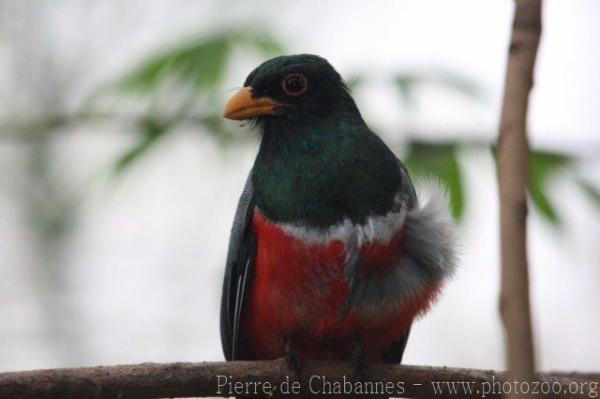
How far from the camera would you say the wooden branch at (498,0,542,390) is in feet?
4.48

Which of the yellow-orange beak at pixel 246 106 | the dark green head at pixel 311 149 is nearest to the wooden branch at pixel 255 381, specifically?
the dark green head at pixel 311 149

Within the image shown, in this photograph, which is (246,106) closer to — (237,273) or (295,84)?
(295,84)

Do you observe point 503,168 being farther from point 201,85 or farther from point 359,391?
point 201,85

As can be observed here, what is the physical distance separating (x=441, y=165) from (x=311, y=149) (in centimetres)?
65

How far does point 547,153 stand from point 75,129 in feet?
8.49

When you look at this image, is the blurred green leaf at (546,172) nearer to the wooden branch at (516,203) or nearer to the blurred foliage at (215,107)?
the blurred foliage at (215,107)

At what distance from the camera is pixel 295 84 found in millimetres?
4520

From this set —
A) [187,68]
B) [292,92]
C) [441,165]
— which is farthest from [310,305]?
[187,68]

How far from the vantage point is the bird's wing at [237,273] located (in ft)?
14.3

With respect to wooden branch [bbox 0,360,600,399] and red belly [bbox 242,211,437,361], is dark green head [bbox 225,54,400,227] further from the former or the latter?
wooden branch [bbox 0,360,600,399]

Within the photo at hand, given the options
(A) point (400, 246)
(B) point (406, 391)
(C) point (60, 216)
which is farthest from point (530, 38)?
(C) point (60, 216)

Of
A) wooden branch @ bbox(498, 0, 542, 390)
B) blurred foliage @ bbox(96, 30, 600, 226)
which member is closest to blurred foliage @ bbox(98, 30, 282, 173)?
blurred foliage @ bbox(96, 30, 600, 226)

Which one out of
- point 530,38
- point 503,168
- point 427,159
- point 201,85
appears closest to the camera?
point 503,168

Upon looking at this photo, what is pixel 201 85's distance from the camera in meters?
5.01
